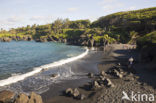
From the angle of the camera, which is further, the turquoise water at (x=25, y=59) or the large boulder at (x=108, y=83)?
the turquoise water at (x=25, y=59)

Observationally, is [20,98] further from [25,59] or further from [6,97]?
[25,59]

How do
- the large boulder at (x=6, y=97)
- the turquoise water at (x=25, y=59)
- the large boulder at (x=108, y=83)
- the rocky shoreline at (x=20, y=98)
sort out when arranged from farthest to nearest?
the turquoise water at (x=25, y=59), the large boulder at (x=108, y=83), the large boulder at (x=6, y=97), the rocky shoreline at (x=20, y=98)

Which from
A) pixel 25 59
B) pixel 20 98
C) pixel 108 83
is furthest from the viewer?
pixel 25 59

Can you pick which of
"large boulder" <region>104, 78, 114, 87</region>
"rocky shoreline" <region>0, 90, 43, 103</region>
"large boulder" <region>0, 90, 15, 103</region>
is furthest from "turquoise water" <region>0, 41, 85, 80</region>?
"large boulder" <region>104, 78, 114, 87</region>

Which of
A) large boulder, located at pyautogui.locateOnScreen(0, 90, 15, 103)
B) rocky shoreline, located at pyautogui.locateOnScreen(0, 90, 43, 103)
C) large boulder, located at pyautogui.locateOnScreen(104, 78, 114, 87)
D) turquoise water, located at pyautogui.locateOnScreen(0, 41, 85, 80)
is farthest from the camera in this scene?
turquoise water, located at pyautogui.locateOnScreen(0, 41, 85, 80)

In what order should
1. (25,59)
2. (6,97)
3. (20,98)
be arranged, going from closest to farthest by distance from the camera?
(20,98) < (6,97) < (25,59)

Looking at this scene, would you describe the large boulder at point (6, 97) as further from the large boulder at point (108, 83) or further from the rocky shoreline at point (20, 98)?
the large boulder at point (108, 83)

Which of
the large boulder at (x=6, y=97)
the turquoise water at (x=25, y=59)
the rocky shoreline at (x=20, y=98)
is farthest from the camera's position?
the turquoise water at (x=25, y=59)

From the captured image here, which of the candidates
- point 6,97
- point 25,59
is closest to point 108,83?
point 6,97

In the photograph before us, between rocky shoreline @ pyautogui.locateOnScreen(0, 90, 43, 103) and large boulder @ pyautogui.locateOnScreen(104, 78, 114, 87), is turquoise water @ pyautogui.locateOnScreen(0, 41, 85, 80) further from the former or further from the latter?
large boulder @ pyautogui.locateOnScreen(104, 78, 114, 87)

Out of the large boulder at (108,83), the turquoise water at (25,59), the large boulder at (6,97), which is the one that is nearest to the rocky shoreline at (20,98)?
the large boulder at (6,97)

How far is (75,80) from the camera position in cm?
2095

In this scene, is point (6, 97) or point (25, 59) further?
point (25, 59)

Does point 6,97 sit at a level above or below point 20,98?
below
